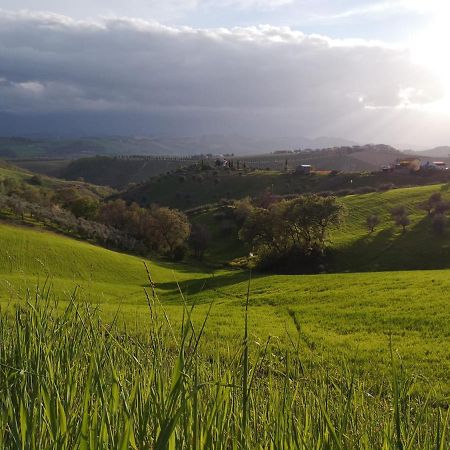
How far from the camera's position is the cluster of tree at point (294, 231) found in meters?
65.5

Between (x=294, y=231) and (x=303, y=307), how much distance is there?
37.9 metres

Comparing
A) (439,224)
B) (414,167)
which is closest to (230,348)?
(439,224)

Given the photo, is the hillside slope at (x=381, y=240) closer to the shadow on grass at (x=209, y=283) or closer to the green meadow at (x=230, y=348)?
the green meadow at (x=230, y=348)

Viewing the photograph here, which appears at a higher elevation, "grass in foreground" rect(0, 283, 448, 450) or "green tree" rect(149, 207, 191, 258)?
"grass in foreground" rect(0, 283, 448, 450)

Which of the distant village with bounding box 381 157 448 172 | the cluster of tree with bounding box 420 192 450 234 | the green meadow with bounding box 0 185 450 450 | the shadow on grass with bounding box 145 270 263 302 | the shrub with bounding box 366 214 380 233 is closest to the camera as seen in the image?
the green meadow with bounding box 0 185 450 450

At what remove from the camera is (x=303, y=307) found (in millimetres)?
31109

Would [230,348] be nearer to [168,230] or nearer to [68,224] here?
[68,224]

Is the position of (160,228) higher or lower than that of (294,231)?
lower

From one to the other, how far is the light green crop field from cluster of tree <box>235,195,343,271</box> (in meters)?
13.1

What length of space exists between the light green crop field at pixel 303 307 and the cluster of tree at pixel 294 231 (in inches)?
514

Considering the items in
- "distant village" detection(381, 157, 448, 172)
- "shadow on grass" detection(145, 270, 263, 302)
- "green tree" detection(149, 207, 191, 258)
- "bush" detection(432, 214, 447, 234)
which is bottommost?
"shadow on grass" detection(145, 270, 263, 302)

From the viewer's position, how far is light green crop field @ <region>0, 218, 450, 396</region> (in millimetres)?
13201

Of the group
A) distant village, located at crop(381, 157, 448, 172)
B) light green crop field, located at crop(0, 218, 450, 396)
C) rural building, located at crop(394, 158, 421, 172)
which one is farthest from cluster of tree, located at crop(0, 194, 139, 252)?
rural building, located at crop(394, 158, 421, 172)

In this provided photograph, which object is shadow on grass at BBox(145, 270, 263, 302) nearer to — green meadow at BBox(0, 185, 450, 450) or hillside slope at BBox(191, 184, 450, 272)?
green meadow at BBox(0, 185, 450, 450)
